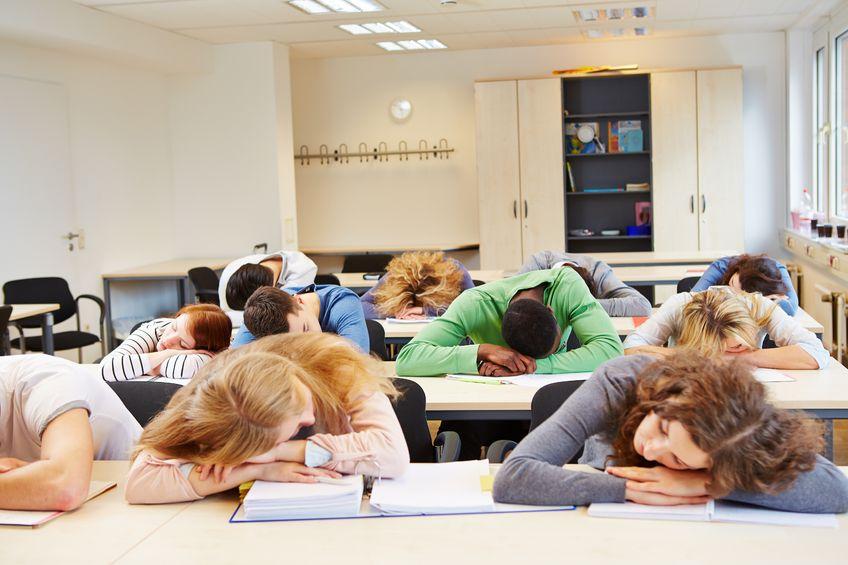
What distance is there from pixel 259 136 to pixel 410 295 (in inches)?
175

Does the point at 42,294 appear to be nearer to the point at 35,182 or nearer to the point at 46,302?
the point at 46,302

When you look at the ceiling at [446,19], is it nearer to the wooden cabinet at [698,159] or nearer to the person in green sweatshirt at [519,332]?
the wooden cabinet at [698,159]

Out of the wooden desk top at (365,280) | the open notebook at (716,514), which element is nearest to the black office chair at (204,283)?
the wooden desk top at (365,280)

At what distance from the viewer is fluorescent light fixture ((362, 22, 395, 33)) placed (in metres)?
7.82

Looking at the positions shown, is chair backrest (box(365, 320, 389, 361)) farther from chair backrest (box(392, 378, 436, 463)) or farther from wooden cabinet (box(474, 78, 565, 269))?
wooden cabinet (box(474, 78, 565, 269))

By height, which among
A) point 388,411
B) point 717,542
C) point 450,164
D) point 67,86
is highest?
point 67,86

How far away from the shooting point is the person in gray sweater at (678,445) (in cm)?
174

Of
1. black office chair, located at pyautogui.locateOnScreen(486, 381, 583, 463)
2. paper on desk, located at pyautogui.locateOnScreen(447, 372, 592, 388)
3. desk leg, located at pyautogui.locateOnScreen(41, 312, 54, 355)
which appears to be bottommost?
desk leg, located at pyautogui.locateOnScreen(41, 312, 54, 355)

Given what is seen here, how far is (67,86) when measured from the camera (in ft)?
23.8

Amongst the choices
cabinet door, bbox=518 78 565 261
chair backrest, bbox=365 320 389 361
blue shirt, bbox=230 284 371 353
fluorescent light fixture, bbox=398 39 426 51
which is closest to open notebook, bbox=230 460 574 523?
blue shirt, bbox=230 284 371 353

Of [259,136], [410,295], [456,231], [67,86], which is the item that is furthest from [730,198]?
[67,86]

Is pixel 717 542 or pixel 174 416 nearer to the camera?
pixel 717 542

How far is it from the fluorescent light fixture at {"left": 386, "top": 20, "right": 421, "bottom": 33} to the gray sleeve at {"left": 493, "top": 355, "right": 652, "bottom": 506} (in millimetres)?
6093

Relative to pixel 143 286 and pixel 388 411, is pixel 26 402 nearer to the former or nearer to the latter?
pixel 388 411
